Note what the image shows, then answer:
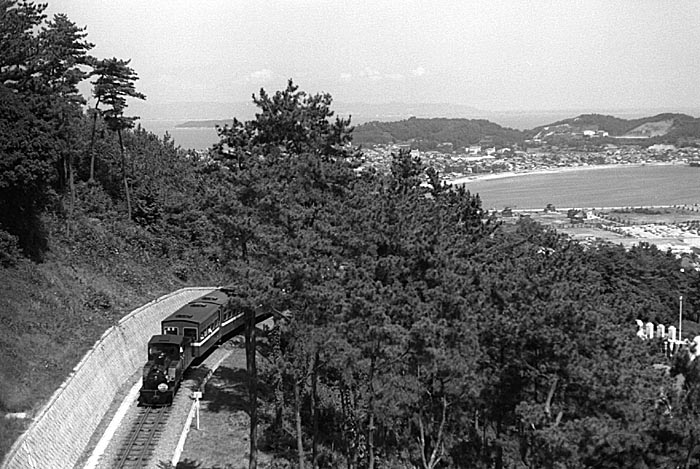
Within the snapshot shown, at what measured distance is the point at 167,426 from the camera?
53.5ft

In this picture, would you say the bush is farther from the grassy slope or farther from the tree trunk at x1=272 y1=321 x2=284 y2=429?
the tree trunk at x1=272 y1=321 x2=284 y2=429

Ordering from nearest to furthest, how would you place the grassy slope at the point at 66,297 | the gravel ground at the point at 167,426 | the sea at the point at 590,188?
the grassy slope at the point at 66,297 → the gravel ground at the point at 167,426 → the sea at the point at 590,188

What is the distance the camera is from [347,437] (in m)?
17.0

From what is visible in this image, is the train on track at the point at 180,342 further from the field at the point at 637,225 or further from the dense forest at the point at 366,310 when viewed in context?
the field at the point at 637,225

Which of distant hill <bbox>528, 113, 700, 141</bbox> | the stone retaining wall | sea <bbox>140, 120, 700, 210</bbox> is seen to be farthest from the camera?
distant hill <bbox>528, 113, 700, 141</bbox>

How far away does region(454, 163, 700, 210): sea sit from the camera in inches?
3986

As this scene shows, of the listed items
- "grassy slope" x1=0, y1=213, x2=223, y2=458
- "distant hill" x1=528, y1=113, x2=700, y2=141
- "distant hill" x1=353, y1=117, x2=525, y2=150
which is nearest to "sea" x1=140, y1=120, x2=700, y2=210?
"distant hill" x1=353, y1=117, x2=525, y2=150

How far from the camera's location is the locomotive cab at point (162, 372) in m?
17.1

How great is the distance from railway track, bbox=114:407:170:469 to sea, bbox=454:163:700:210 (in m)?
75.3

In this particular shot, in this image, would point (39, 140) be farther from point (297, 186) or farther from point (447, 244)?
point (447, 244)

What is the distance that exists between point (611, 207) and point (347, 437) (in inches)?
3552

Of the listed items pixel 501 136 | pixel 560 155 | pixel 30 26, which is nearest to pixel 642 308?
pixel 30 26

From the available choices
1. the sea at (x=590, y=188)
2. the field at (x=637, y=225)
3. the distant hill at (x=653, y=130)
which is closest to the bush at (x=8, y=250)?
the field at (x=637, y=225)

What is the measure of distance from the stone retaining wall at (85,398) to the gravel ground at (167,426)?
0.58ft
